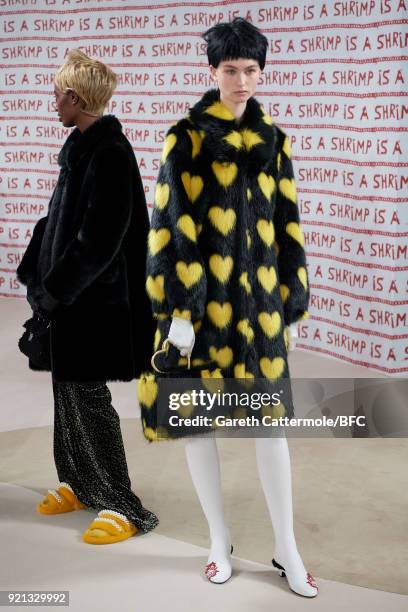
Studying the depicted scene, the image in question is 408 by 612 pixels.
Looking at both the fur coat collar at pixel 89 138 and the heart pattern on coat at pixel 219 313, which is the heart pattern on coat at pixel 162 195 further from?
the fur coat collar at pixel 89 138

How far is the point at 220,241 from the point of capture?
2.64 metres

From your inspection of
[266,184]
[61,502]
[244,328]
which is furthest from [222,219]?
[61,502]

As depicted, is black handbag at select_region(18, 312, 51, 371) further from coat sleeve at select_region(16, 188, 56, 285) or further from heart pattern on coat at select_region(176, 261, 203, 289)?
heart pattern on coat at select_region(176, 261, 203, 289)

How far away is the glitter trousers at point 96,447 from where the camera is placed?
3178 millimetres

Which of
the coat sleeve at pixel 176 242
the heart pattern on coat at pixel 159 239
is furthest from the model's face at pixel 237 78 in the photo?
the heart pattern on coat at pixel 159 239

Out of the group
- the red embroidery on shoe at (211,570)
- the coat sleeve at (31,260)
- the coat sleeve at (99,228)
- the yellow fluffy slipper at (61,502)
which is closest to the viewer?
the red embroidery on shoe at (211,570)

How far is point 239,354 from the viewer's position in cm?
268

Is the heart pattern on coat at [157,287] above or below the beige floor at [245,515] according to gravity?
above

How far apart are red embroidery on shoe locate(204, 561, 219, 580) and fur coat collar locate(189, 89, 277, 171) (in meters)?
1.11

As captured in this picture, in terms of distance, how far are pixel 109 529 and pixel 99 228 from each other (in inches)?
37.1

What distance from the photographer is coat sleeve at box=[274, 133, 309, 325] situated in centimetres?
277

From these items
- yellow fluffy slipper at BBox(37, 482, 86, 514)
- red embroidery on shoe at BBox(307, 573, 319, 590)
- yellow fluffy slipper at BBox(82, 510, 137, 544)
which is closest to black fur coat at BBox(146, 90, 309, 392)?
red embroidery on shoe at BBox(307, 573, 319, 590)

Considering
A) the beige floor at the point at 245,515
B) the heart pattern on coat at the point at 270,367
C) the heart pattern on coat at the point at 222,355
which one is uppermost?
the heart pattern on coat at the point at 222,355

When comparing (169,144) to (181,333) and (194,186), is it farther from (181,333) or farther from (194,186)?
(181,333)
